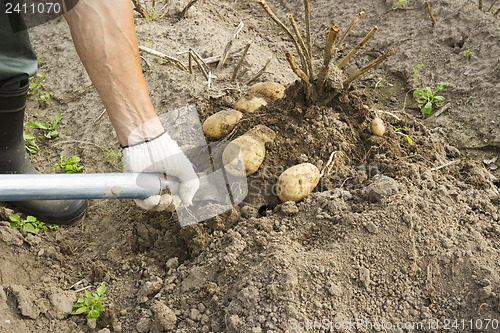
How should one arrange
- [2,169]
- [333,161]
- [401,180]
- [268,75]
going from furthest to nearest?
[268,75], [2,169], [333,161], [401,180]

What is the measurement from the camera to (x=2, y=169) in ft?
8.82

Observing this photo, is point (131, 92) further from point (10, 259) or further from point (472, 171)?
point (472, 171)

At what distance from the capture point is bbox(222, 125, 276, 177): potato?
236 cm

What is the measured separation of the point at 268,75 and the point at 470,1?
2.17 metres

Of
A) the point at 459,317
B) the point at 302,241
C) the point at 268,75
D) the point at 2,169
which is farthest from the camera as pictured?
the point at 268,75

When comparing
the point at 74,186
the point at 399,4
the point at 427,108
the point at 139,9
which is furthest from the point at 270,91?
the point at 399,4

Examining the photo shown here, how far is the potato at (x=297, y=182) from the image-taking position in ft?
7.59

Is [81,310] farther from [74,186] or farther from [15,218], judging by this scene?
[15,218]

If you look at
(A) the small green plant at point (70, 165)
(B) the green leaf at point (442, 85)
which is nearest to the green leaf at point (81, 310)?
(A) the small green plant at point (70, 165)

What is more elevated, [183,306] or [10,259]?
[183,306]

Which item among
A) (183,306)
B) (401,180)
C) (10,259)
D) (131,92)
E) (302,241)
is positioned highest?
(131,92)

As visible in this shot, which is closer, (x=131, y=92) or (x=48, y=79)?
(x=131, y=92)

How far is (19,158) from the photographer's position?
2.72 metres

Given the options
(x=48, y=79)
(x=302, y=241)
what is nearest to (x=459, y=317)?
(x=302, y=241)
